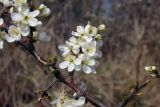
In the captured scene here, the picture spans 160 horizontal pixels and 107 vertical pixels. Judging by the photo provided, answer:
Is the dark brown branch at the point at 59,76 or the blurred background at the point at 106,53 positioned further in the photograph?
the blurred background at the point at 106,53

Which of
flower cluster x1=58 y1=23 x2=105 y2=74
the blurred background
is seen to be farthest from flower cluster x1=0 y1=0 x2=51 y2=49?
the blurred background

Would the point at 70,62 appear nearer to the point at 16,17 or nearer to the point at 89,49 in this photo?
the point at 89,49

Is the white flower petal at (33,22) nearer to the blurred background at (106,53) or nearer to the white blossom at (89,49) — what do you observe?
the white blossom at (89,49)

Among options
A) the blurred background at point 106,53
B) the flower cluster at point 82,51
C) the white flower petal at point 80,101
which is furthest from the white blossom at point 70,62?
the blurred background at point 106,53

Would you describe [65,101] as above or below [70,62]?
below

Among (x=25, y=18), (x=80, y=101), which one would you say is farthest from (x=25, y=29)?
(x=80, y=101)

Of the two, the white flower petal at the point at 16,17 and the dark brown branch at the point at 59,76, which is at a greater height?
the white flower petal at the point at 16,17

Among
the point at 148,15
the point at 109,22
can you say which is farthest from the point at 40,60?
the point at 109,22

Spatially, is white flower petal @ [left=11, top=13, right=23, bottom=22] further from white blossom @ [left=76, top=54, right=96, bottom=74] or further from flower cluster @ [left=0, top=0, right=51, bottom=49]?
white blossom @ [left=76, top=54, right=96, bottom=74]
